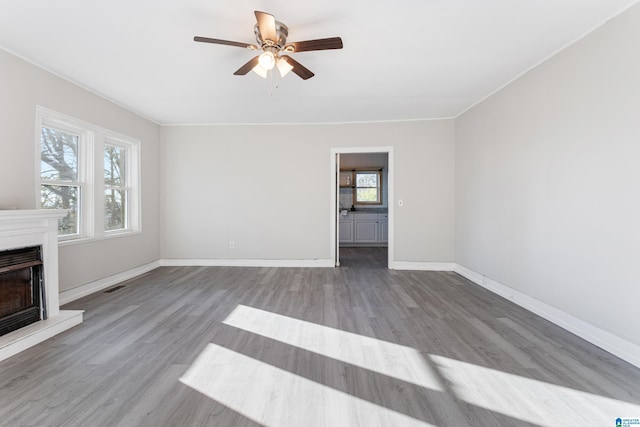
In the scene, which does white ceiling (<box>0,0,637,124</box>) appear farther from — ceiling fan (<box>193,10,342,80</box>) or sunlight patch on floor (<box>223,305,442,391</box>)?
sunlight patch on floor (<box>223,305,442,391</box>)

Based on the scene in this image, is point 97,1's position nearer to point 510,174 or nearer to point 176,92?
point 176,92

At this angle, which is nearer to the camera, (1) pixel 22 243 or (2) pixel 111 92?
(1) pixel 22 243

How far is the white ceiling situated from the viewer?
6.95ft

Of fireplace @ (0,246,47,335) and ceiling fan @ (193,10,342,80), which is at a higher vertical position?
ceiling fan @ (193,10,342,80)

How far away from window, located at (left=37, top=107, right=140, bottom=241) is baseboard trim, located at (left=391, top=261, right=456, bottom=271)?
14.4 feet

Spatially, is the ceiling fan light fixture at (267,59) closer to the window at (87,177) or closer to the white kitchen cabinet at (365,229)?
the window at (87,177)

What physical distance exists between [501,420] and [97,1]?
3.66m

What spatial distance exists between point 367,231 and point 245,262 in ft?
12.1

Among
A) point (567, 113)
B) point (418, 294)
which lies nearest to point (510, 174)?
point (567, 113)

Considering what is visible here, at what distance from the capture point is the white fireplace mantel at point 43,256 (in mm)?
2201

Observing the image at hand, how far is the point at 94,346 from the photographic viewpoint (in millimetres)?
2264

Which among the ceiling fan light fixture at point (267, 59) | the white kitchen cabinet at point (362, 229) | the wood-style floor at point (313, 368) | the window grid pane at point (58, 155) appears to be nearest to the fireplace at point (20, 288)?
the wood-style floor at point (313, 368)

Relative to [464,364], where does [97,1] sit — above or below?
above

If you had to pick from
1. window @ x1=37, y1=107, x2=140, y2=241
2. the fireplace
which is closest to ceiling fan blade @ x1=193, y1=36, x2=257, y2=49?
window @ x1=37, y1=107, x2=140, y2=241
